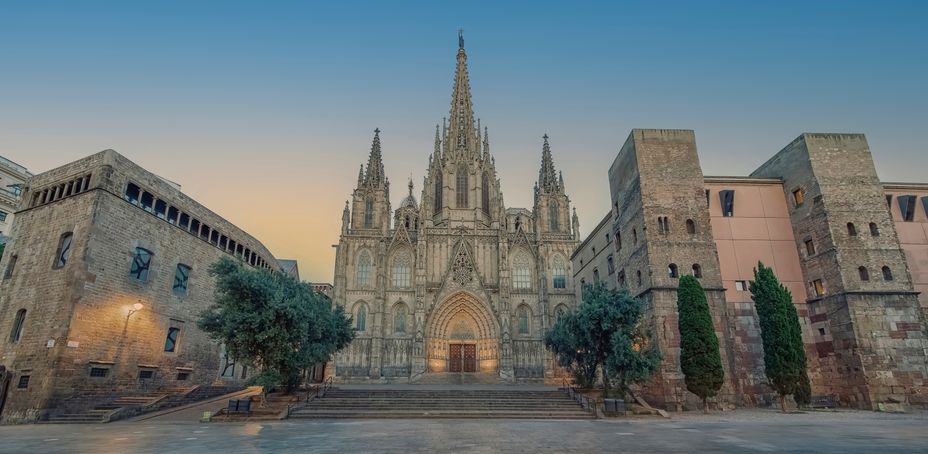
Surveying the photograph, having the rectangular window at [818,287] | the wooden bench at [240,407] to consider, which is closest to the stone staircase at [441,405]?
the wooden bench at [240,407]

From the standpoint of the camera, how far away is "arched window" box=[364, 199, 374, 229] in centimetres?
4294

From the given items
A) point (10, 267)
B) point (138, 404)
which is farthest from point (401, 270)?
point (10, 267)

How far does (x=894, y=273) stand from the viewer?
19953mm

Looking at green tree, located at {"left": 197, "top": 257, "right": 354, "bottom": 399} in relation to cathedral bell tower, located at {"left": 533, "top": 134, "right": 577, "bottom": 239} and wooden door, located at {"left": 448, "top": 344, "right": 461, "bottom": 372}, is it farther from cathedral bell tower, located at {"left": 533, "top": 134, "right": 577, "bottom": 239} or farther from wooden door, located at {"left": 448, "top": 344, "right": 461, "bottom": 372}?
cathedral bell tower, located at {"left": 533, "top": 134, "right": 577, "bottom": 239}

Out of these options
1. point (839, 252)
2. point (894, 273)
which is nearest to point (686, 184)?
point (839, 252)

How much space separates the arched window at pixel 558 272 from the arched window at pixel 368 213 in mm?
17595

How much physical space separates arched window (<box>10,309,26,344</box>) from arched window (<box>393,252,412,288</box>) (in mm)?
24398

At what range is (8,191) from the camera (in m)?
38.0

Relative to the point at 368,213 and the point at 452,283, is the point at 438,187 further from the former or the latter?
the point at 452,283

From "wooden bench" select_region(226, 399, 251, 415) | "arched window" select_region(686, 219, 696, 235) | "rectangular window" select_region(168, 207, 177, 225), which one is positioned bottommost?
"wooden bench" select_region(226, 399, 251, 415)

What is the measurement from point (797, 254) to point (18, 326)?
115 feet

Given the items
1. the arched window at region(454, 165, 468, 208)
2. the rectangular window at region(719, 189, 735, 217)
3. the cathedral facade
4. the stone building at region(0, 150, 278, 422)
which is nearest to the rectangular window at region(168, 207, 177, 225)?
the stone building at region(0, 150, 278, 422)

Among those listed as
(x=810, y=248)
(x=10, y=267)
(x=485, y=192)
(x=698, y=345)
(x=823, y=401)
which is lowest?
(x=823, y=401)

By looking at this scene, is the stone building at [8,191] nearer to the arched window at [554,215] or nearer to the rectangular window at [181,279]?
the rectangular window at [181,279]
